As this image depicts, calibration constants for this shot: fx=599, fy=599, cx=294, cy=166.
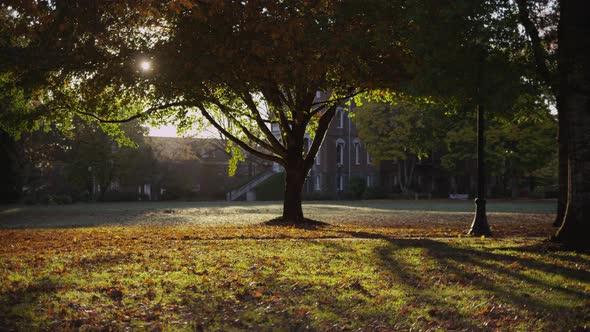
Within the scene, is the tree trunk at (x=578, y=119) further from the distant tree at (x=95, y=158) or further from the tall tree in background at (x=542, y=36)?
the distant tree at (x=95, y=158)

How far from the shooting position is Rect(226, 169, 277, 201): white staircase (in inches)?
2307

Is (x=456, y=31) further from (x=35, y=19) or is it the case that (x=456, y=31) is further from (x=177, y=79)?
(x=35, y=19)

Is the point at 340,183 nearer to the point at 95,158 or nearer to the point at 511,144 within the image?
the point at 511,144

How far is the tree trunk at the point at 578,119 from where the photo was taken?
11.2m

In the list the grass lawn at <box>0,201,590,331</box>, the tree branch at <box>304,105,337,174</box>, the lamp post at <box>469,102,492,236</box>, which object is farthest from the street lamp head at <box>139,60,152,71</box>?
the lamp post at <box>469,102,492,236</box>

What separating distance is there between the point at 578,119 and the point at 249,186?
161ft

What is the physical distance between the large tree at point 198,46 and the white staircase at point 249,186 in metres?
39.2

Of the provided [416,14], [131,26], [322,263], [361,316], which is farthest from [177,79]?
[361,316]

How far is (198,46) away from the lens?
48.8 ft

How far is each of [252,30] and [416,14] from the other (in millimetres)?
3875

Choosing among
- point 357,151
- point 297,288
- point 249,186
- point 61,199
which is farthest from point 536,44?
point 357,151

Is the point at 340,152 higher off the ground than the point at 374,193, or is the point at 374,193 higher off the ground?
the point at 340,152

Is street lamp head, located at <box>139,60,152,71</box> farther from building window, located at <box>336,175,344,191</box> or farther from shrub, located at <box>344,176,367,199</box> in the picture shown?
building window, located at <box>336,175,344,191</box>

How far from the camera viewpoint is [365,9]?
553 inches
